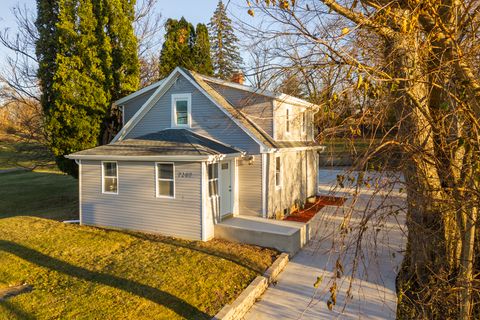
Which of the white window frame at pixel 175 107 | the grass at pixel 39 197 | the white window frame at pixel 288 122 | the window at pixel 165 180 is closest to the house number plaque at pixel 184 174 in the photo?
the window at pixel 165 180

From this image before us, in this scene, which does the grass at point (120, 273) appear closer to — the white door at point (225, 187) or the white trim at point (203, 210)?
the white trim at point (203, 210)

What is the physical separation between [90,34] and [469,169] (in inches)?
605

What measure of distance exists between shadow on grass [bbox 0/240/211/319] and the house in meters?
3.17

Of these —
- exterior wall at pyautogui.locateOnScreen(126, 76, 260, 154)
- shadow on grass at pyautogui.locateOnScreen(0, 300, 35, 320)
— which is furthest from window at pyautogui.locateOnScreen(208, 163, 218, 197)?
shadow on grass at pyautogui.locateOnScreen(0, 300, 35, 320)

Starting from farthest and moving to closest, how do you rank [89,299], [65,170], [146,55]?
[146,55] → [65,170] → [89,299]

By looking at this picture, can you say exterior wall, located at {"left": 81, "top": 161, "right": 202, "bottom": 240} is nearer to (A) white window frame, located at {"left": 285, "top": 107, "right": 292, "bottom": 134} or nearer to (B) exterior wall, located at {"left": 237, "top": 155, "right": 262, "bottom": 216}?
(B) exterior wall, located at {"left": 237, "top": 155, "right": 262, "bottom": 216}

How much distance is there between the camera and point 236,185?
1285 cm

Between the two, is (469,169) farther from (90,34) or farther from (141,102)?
(90,34)

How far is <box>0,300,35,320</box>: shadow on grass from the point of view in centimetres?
612

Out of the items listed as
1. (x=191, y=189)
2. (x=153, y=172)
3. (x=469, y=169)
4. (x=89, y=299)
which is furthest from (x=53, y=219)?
(x=469, y=169)

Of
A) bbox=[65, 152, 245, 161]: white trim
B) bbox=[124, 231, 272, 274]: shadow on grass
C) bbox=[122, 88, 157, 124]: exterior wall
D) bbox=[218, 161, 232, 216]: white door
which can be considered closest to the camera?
bbox=[124, 231, 272, 274]: shadow on grass

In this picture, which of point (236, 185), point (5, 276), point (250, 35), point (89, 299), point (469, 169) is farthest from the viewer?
point (236, 185)

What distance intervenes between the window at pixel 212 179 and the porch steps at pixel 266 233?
41.4 inches

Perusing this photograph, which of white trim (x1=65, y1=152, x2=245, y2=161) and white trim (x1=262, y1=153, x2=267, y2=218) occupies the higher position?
white trim (x1=65, y1=152, x2=245, y2=161)
